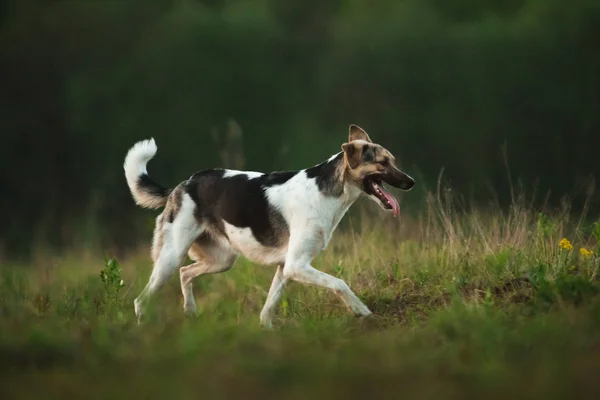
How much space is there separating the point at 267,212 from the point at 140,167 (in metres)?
1.51

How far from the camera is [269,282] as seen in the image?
30.2 ft

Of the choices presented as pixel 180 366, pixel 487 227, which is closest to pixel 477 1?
pixel 487 227

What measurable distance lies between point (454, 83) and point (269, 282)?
502 inches

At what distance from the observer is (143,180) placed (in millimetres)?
7961

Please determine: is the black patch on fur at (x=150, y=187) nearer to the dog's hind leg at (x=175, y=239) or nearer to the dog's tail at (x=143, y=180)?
the dog's tail at (x=143, y=180)

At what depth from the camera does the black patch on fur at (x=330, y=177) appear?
702cm

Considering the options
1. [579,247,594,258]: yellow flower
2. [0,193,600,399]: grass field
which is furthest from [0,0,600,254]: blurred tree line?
[579,247,594,258]: yellow flower

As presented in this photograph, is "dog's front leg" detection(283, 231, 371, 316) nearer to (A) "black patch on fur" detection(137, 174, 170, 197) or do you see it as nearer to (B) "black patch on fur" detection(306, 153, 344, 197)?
(B) "black patch on fur" detection(306, 153, 344, 197)

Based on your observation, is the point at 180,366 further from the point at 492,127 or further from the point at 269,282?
the point at 492,127

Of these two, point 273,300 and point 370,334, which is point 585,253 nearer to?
point 370,334

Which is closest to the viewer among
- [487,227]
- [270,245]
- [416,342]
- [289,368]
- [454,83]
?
[289,368]

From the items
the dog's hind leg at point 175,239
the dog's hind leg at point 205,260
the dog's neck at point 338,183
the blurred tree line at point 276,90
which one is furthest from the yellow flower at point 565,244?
the blurred tree line at point 276,90

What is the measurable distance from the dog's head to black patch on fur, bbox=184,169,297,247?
2.33ft

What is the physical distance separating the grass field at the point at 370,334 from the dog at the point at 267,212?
38 centimetres
